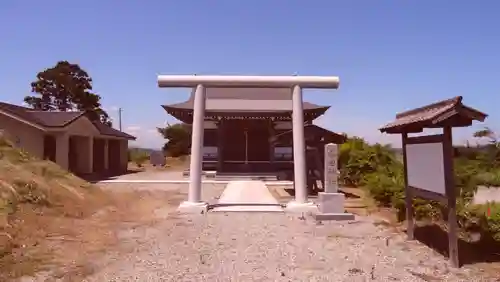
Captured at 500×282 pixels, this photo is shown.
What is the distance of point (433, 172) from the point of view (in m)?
6.66

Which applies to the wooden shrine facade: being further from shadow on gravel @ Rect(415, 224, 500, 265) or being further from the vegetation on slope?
shadow on gravel @ Rect(415, 224, 500, 265)

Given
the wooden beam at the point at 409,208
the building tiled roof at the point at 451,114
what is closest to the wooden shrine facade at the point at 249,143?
the wooden beam at the point at 409,208

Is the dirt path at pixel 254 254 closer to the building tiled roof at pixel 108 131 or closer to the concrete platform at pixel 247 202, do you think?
the concrete platform at pixel 247 202

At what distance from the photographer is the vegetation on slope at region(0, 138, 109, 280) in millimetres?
6316

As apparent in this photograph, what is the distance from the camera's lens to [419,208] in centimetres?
909

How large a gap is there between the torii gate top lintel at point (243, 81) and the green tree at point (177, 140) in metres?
34.6

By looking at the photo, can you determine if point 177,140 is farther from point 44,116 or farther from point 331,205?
point 331,205

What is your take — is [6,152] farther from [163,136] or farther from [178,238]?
[163,136]

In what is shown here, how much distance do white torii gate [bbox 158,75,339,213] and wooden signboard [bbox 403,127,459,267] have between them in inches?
155

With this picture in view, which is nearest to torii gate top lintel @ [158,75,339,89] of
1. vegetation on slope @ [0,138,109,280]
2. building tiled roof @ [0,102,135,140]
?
vegetation on slope @ [0,138,109,280]

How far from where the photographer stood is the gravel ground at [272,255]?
553 cm

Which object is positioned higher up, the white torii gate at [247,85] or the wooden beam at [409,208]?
the white torii gate at [247,85]

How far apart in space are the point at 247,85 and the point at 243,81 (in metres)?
0.19

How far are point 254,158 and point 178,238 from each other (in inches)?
762
